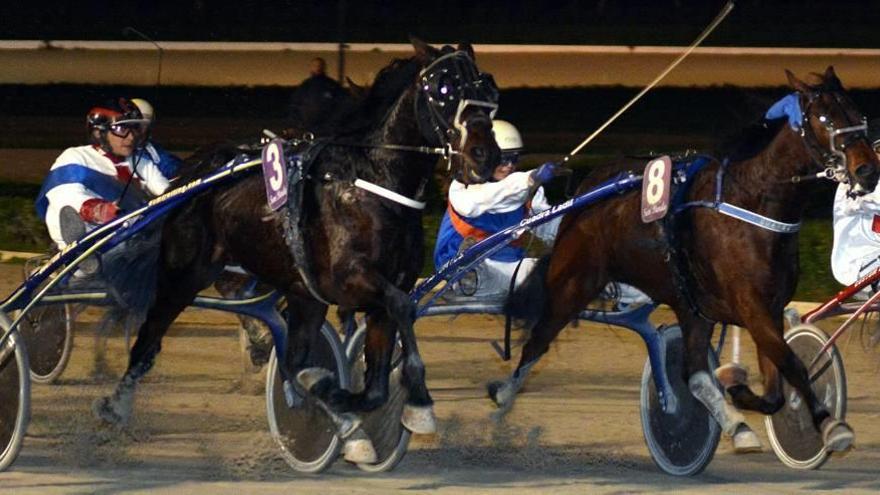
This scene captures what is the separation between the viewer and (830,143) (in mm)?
6605

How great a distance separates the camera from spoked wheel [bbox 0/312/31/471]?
6.68 metres

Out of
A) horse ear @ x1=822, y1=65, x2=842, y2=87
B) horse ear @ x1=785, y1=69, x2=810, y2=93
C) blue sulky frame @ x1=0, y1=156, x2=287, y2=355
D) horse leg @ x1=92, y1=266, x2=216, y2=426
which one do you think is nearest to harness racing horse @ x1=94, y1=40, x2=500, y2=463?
blue sulky frame @ x1=0, y1=156, x2=287, y2=355

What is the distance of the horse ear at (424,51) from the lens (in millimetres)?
6555

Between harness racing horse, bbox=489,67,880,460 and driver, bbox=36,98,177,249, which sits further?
driver, bbox=36,98,177,249

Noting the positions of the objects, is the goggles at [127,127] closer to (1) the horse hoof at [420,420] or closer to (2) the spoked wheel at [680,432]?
(1) the horse hoof at [420,420]

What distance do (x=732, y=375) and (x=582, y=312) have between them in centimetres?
79

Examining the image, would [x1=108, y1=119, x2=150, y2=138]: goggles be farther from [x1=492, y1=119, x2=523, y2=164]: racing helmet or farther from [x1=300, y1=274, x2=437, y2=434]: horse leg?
[x1=300, y1=274, x2=437, y2=434]: horse leg

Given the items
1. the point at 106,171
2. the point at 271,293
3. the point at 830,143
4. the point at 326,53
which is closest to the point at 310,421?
the point at 271,293

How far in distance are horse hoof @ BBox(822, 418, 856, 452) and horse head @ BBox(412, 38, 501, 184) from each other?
57.2 inches

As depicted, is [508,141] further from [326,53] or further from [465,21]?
[465,21]

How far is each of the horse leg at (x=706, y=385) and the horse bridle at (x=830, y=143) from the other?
84 cm

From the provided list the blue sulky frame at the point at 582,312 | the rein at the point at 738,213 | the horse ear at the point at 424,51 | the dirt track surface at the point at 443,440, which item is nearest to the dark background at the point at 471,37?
the dirt track surface at the point at 443,440

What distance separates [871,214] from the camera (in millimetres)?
7793

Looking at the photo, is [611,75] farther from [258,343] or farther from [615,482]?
[615,482]
